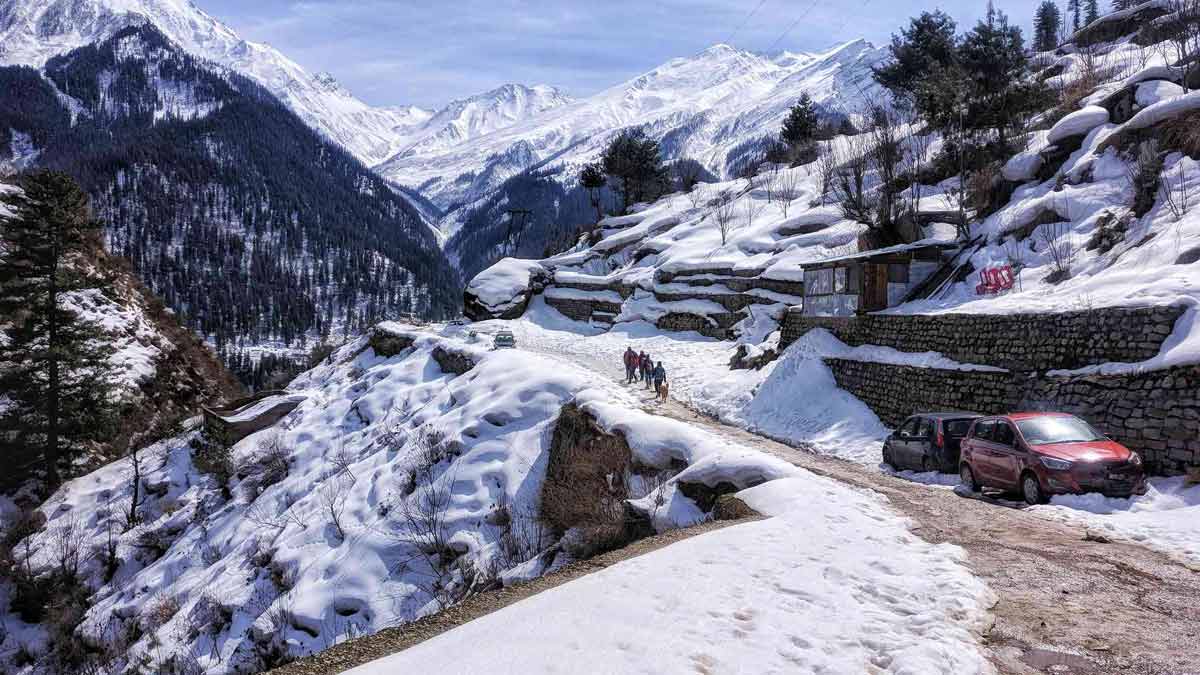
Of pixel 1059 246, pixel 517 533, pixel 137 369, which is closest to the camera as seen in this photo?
pixel 517 533

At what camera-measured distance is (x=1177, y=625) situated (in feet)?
16.9

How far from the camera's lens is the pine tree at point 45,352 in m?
32.3

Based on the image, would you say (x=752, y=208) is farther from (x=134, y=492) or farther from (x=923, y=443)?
(x=134, y=492)

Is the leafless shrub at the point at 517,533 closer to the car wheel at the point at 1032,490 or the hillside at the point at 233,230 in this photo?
the car wheel at the point at 1032,490

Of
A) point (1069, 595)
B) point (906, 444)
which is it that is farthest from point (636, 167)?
point (1069, 595)

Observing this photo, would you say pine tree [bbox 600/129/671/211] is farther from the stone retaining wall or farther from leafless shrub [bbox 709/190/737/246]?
the stone retaining wall

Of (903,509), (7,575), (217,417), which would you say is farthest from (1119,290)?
(7,575)

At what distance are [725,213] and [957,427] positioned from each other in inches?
1507

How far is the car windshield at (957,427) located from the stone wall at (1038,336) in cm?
258

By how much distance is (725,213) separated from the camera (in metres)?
49.6

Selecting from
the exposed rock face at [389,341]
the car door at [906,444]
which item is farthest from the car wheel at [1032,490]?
the exposed rock face at [389,341]

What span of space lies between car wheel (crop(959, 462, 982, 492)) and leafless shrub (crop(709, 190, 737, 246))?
3243cm

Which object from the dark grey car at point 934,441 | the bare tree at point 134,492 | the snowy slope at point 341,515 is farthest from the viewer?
the bare tree at point 134,492

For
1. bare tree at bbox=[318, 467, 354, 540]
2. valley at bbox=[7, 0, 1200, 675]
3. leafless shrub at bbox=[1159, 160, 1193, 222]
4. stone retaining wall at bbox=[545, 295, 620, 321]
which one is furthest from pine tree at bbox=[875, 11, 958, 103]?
bare tree at bbox=[318, 467, 354, 540]
